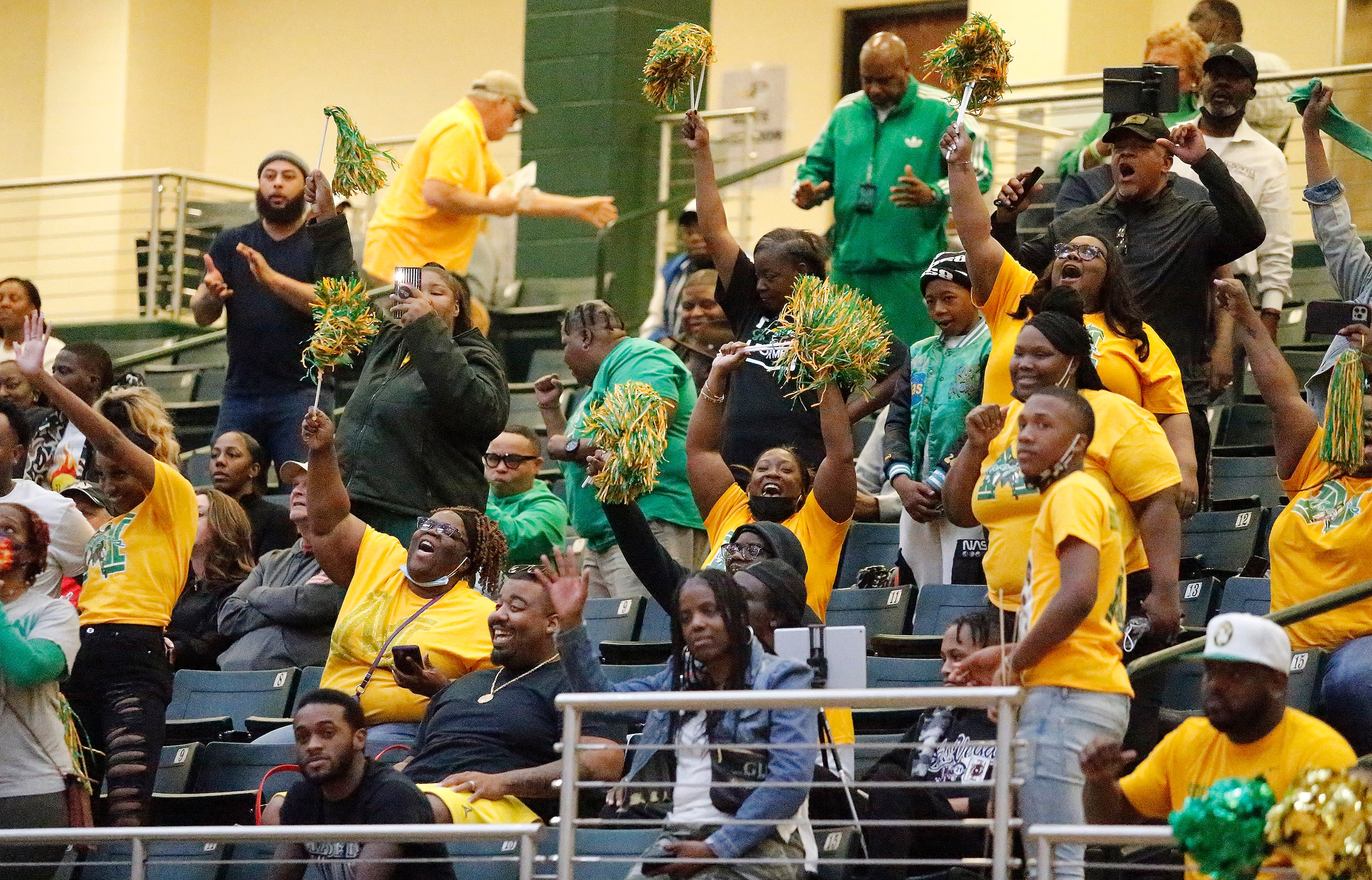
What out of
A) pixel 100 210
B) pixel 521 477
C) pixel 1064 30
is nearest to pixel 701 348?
pixel 521 477

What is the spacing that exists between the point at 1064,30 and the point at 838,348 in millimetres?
6449

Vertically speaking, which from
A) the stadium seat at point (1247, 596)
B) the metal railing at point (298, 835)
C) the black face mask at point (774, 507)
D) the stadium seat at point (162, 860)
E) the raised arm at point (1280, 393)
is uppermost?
the raised arm at point (1280, 393)

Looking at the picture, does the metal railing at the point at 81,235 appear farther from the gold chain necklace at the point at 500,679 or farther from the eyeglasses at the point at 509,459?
the gold chain necklace at the point at 500,679

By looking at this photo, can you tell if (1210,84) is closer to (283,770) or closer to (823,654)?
(823,654)

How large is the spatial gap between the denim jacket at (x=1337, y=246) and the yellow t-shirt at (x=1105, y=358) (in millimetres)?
782

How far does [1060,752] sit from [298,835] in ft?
5.56

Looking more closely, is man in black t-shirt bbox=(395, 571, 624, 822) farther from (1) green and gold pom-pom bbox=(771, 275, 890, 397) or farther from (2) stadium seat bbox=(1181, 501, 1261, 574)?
(2) stadium seat bbox=(1181, 501, 1261, 574)

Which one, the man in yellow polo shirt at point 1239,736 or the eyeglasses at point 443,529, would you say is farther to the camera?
the eyeglasses at point 443,529

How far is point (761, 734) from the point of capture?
505 centimetres

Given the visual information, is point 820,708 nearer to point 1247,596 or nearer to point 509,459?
point 1247,596

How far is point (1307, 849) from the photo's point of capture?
3.89m

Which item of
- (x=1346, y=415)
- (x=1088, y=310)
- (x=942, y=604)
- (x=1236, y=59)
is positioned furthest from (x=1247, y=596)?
(x=1236, y=59)

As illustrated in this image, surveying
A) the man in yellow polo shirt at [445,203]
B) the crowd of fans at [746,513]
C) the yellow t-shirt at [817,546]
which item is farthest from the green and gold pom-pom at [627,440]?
the man in yellow polo shirt at [445,203]

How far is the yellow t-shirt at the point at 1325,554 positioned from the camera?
5723 millimetres
